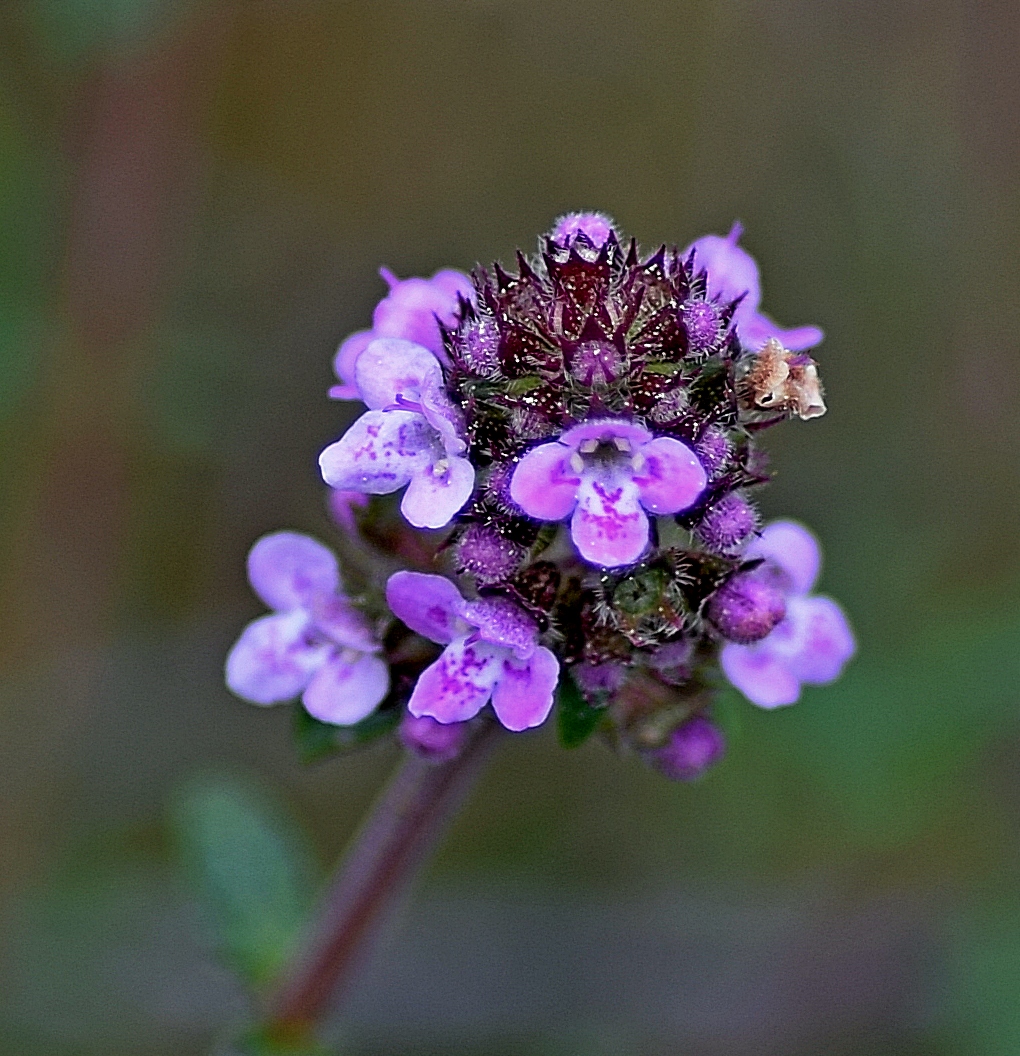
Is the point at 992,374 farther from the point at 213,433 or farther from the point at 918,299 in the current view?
the point at 213,433

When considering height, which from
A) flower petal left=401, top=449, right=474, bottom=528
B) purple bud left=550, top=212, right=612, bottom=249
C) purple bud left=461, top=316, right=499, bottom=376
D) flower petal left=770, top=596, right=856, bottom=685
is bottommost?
flower petal left=770, top=596, right=856, bottom=685

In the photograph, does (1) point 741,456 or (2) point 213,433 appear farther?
(2) point 213,433

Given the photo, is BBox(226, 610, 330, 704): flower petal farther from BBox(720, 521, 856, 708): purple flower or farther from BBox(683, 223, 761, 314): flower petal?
BBox(683, 223, 761, 314): flower petal

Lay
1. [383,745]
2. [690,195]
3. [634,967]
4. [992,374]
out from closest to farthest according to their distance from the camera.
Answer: [634,967]
[383,745]
[992,374]
[690,195]

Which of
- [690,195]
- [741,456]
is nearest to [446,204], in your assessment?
[690,195]

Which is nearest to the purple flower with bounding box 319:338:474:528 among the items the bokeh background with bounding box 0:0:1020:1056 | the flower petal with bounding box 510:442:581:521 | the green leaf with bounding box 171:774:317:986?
the flower petal with bounding box 510:442:581:521

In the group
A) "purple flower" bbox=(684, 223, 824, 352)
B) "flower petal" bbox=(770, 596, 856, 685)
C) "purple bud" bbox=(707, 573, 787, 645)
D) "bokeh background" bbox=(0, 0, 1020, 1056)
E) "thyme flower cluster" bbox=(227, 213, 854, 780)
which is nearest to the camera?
"thyme flower cluster" bbox=(227, 213, 854, 780)

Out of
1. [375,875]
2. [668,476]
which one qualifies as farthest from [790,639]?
[375,875]
